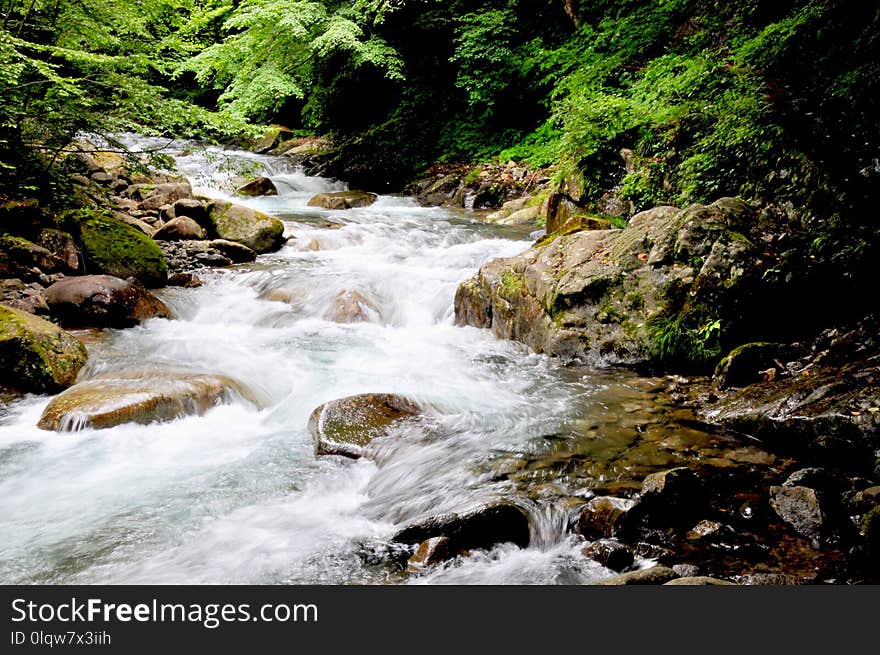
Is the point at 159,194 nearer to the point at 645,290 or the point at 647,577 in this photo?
the point at 645,290

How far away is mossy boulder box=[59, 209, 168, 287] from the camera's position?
8.21 metres

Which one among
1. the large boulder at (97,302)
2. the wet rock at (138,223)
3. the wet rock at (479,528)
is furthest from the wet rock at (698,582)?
the wet rock at (138,223)

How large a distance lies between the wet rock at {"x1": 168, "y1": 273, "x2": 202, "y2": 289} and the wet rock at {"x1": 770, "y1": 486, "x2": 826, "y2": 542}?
8394mm

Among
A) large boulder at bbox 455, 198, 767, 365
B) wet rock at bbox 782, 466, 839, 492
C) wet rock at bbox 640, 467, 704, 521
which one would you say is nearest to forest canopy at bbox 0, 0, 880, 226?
large boulder at bbox 455, 198, 767, 365

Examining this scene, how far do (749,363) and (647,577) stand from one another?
3.09 metres

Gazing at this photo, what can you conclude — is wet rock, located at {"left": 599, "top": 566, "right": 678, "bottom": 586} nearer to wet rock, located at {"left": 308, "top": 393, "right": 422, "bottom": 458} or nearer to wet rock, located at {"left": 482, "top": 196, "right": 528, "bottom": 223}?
wet rock, located at {"left": 308, "top": 393, "right": 422, "bottom": 458}

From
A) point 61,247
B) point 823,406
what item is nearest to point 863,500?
point 823,406

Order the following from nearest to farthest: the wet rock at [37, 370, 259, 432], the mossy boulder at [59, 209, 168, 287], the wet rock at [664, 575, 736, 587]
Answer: the wet rock at [664, 575, 736, 587] → the wet rock at [37, 370, 259, 432] → the mossy boulder at [59, 209, 168, 287]

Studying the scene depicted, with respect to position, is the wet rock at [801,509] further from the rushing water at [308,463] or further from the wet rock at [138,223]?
the wet rock at [138,223]

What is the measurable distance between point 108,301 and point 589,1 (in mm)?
14032

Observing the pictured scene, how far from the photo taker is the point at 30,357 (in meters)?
5.52

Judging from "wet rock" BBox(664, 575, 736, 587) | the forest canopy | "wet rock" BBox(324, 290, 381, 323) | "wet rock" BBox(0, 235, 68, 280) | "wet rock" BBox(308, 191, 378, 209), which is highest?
the forest canopy

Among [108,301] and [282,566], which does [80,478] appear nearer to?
[282,566]

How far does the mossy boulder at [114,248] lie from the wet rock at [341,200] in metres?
6.34
